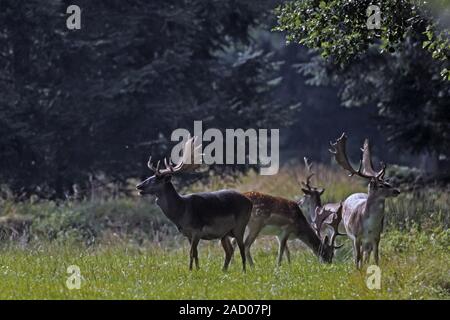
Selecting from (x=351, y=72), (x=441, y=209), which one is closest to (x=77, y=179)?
(x=351, y=72)

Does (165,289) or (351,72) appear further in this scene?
(351,72)

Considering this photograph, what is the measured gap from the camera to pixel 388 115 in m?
25.7

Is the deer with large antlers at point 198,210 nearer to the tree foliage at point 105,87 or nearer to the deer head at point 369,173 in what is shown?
the deer head at point 369,173

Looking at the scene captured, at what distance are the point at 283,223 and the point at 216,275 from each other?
2.96 meters

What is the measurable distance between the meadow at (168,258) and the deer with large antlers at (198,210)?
464 millimetres

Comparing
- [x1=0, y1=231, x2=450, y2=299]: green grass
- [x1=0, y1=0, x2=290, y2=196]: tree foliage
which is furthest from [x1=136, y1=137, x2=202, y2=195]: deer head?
[x1=0, y1=0, x2=290, y2=196]: tree foliage

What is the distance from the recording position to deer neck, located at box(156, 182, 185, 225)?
14742mm

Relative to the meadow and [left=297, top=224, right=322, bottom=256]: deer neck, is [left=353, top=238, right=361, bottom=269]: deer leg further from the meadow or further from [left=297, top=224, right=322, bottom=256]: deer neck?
[left=297, top=224, right=322, bottom=256]: deer neck

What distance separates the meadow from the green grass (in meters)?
0.01

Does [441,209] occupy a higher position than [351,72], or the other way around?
[351,72]
